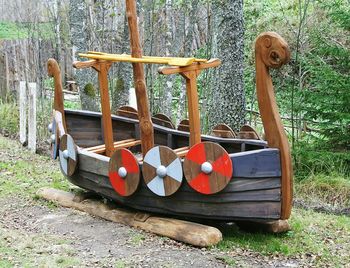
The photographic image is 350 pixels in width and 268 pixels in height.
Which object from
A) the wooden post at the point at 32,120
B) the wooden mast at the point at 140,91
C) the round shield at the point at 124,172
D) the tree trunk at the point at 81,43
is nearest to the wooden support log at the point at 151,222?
the round shield at the point at 124,172

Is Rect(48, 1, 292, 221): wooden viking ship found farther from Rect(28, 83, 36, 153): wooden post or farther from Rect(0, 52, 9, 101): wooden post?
Rect(0, 52, 9, 101): wooden post

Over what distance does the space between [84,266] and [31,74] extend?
879cm

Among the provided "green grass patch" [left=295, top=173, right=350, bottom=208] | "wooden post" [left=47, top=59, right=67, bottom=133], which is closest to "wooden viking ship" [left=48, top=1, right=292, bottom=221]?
"wooden post" [left=47, top=59, right=67, bottom=133]

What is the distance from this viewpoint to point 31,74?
1235 cm

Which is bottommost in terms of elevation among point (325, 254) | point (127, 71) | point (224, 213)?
point (325, 254)

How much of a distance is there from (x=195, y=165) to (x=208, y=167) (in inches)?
5.5

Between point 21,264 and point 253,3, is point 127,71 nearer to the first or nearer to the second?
point 21,264

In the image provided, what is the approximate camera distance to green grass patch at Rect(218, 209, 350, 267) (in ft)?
15.9

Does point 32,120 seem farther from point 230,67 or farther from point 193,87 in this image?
point 193,87

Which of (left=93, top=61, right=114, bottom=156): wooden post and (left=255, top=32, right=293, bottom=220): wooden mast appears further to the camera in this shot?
(left=93, top=61, right=114, bottom=156): wooden post

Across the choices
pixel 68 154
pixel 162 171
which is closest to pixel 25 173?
pixel 68 154

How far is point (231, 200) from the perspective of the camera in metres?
4.72

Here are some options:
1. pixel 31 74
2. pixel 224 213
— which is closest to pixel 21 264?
pixel 224 213

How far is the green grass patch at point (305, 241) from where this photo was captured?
4.86 m
